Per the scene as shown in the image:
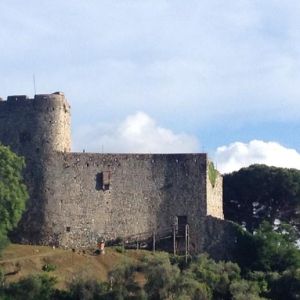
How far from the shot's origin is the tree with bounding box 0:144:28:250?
72.8 meters

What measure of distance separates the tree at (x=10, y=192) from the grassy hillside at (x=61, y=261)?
4.79 feet

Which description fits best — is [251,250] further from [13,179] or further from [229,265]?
[13,179]

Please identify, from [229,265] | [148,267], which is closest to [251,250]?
[229,265]

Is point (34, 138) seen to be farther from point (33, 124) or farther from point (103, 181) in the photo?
point (103, 181)

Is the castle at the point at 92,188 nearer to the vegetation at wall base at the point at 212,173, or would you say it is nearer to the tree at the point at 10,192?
the vegetation at wall base at the point at 212,173

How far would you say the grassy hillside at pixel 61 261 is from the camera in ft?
230

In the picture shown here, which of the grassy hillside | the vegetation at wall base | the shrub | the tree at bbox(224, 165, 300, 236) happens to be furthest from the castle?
the tree at bbox(224, 165, 300, 236)

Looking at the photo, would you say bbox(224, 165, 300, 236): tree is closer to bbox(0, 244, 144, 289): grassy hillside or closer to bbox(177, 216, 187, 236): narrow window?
bbox(177, 216, 187, 236): narrow window

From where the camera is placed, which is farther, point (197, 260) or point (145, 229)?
point (145, 229)

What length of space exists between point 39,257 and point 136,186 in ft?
26.5

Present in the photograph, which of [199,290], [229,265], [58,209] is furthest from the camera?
[58,209]

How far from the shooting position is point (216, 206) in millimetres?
79562

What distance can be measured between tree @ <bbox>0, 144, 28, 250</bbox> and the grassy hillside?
4.79ft

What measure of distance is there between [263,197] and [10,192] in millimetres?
19442
